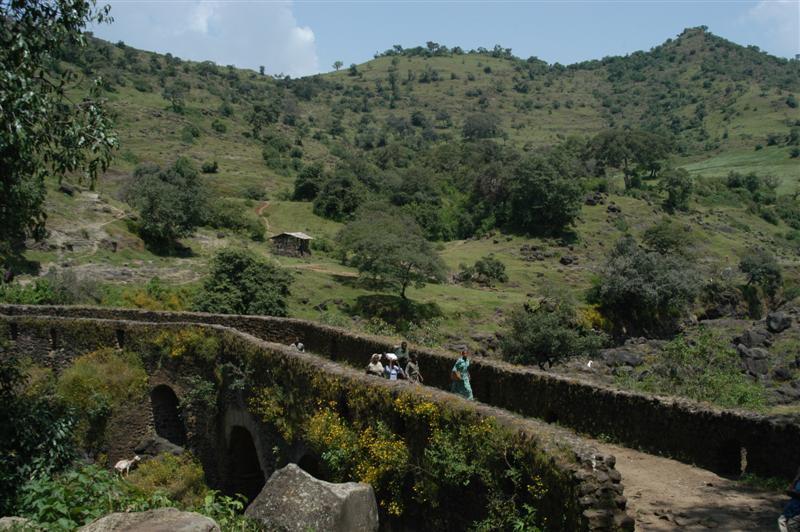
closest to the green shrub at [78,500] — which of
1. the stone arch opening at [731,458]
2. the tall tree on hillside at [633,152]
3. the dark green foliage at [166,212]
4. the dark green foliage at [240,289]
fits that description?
the stone arch opening at [731,458]

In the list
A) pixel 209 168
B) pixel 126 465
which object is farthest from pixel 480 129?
pixel 126 465

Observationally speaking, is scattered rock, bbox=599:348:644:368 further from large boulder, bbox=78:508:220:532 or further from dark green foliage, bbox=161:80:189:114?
dark green foliage, bbox=161:80:189:114

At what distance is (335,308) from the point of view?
49719 millimetres

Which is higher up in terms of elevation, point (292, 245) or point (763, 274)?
point (763, 274)

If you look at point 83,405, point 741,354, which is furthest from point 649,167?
point 83,405

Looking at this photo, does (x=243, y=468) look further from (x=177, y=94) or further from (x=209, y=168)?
(x=177, y=94)

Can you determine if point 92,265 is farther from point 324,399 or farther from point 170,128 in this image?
point 170,128

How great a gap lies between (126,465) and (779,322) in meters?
42.4

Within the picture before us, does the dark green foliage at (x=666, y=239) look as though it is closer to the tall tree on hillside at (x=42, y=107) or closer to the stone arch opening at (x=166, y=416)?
the stone arch opening at (x=166, y=416)

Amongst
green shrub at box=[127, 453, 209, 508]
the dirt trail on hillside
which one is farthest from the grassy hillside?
green shrub at box=[127, 453, 209, 508]

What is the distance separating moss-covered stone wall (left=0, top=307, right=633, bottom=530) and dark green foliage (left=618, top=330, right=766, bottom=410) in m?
11.6

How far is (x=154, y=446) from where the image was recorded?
2077 cm

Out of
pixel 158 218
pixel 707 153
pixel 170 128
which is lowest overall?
pixel 158 218

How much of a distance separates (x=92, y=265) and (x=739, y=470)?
41.7m
